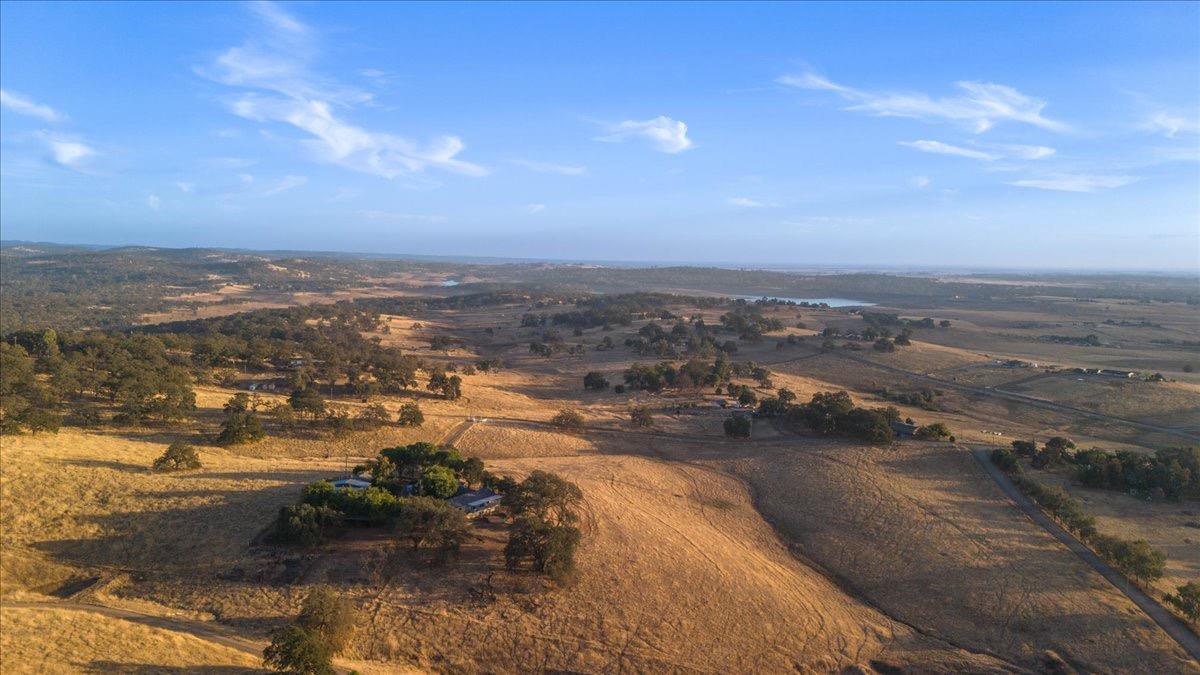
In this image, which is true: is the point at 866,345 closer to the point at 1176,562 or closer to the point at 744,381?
the point at 744,381

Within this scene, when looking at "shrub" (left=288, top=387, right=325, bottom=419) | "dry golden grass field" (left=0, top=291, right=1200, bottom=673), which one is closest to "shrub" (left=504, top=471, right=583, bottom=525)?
"dry golden grass field" (left=0, top=291, right=1200, bottom=673)

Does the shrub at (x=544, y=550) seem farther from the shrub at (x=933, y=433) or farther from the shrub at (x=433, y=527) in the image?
the shrub at (x=933, y=433)

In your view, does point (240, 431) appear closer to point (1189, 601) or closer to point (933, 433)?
point (933, 433)

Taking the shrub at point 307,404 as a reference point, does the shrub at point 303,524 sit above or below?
below

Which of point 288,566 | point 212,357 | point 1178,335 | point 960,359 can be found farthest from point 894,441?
point 1178,335

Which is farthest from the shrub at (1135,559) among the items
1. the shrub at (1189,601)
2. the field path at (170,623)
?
the field path at (170,623)

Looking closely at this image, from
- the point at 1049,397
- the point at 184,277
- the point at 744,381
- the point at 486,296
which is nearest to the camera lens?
the point at 1049,397
